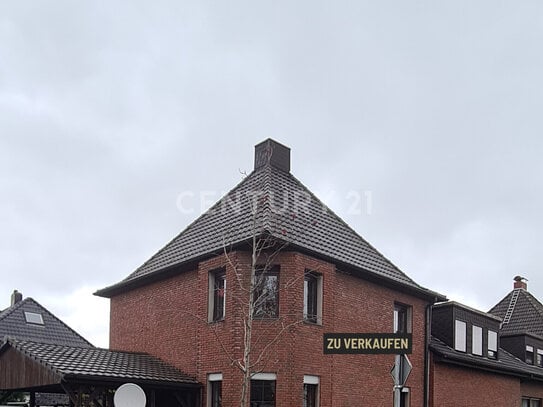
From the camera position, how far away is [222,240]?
19938mm

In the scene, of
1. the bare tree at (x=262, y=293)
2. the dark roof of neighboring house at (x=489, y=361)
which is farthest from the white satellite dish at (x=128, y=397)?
the dark roof of neighboring house at (x=489, y=361)

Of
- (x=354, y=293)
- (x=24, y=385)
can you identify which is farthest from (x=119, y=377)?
(x=354, y=293)

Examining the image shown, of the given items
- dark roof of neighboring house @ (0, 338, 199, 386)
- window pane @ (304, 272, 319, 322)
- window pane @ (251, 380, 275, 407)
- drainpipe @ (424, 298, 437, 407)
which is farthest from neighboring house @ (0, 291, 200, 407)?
drainpipe @ (424, 298, 437, 407)

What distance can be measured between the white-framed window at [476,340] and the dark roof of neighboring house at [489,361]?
0.87 feet

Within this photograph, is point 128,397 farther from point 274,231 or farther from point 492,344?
point 492,344

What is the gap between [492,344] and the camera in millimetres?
27625

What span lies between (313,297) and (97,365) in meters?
5.73

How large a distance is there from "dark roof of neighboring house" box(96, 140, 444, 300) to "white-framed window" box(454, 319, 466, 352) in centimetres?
266

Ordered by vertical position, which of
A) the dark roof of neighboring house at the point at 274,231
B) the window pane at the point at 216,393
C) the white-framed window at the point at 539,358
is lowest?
the window pane at the point at 216,393

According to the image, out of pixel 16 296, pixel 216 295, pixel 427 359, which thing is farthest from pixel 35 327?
pixel 427 359

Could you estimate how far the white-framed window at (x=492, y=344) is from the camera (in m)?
27.5

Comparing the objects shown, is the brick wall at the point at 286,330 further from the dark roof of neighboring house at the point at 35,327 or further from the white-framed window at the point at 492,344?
the dark roof of neighboring house at the point at 35,327

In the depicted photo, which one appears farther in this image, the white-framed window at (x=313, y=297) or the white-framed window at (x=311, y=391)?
the white-framed window at (x=313, y=297)

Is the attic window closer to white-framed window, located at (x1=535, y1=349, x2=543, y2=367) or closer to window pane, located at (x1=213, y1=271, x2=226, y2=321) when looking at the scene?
window pane, located at (x1=213, y1=271, x2=226, y2=321)
